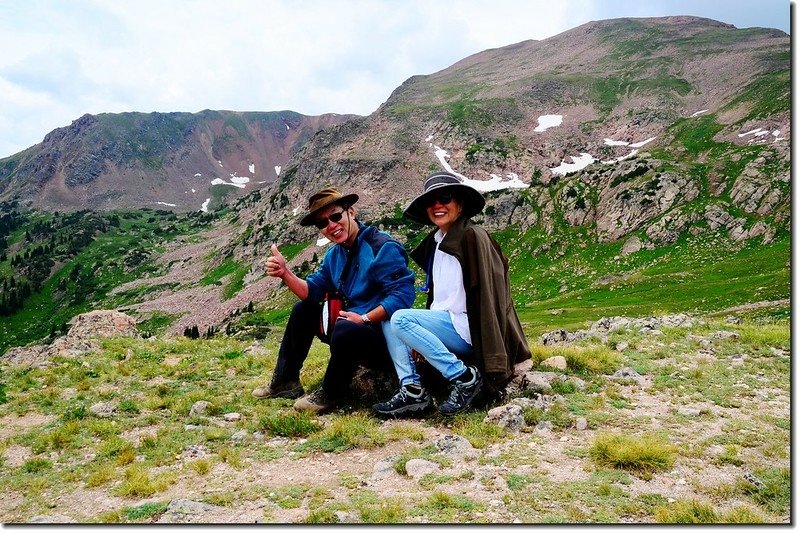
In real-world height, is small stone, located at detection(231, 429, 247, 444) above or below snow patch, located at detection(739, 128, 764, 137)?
below

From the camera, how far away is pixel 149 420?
8852 millimetres

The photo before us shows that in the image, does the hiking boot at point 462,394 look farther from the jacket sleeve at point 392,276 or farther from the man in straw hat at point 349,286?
the jacket sleeve at point 392,276

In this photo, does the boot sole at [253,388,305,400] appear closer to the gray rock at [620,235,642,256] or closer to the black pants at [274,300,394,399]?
the black pants at [274,300,394,399]

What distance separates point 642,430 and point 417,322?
11.9ft

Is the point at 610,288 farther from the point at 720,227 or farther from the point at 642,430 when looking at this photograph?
the point at 642,430

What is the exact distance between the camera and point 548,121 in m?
133

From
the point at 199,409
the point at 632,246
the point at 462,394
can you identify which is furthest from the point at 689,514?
the point at 632,246

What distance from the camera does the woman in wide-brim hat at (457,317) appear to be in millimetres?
7328

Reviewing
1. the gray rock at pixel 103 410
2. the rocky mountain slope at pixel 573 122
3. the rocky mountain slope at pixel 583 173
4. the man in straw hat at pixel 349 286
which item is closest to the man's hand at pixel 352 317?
the man in straw hat at pixel 349 286

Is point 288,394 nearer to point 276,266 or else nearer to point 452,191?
point 276,266

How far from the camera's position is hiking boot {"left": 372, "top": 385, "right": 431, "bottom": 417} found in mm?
7906

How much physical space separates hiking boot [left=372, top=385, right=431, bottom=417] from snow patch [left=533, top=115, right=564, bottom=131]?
132m

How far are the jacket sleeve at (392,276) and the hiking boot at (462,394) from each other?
1.51 meters

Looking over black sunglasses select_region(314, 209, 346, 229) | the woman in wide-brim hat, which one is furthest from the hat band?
black sunglasses select_region(314, 209, 346, 229)
